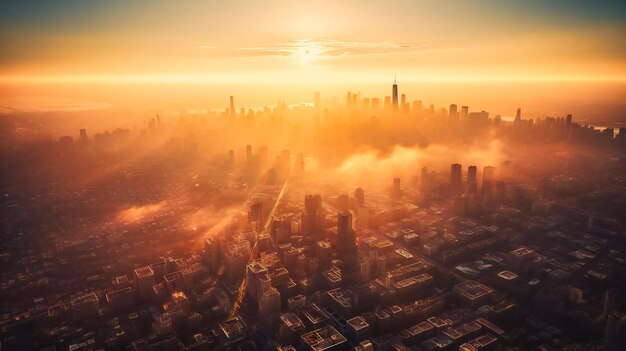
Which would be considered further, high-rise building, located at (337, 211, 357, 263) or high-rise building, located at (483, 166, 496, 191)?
high-rise building, located at (483, 166, 496, 191)

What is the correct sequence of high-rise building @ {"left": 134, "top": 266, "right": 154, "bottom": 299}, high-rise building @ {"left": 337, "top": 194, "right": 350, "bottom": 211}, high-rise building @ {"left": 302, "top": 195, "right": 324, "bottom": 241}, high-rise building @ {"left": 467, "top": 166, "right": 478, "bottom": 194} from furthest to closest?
high-rise building @ {"left": 467, "top": 166, "right": 478, "bottom": 194} → high-rise building @ {"left": 337, "top": 194, "right": 350, "bottom": 211} → high-rise building @ {"left": 302, "top": 195, "right": 324, "bottom": 241} → high-rise building @ {"left": 134, "top": 266, "right": 154, "bottom": 299}

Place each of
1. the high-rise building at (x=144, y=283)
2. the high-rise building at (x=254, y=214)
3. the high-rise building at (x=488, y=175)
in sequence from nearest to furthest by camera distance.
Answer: the high-rise building at (x=144, y=283)
the high-rise building at (x=254, y=214)
the high-rise building at (x=488, y=175)

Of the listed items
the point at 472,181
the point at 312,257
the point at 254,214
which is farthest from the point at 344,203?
the point at 472,181

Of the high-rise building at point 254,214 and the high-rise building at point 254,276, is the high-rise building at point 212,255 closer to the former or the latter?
the high-rise building at point 254,276

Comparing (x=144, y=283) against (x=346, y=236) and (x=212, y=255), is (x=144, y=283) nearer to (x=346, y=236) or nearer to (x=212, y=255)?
(x=212, y=255)

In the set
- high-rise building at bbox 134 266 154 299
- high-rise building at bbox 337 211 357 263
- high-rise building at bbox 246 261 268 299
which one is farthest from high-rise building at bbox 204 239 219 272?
high-rise building at bbox 337 211 357 263

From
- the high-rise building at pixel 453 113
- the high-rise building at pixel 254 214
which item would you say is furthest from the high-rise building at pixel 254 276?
the high-rise building at pixel 453 113

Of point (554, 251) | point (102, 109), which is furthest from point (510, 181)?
point (102, 109)

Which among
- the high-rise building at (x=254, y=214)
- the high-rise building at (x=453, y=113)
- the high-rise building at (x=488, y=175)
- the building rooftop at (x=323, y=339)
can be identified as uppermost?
the high-rise building at (x=453, y=113)

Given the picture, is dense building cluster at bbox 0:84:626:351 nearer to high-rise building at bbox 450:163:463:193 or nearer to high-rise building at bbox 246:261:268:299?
high-rise building at bbox 246:261:268:299

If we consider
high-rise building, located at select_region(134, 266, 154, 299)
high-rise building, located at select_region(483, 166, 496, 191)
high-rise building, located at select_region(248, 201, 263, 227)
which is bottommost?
high-rise building, located at select_region(134, 266, 154, 299)

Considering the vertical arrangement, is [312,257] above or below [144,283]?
below

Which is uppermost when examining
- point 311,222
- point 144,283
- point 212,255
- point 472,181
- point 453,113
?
point 453,113
